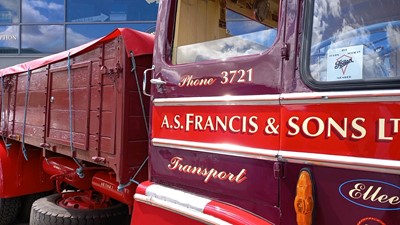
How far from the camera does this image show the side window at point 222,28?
1.92 metres

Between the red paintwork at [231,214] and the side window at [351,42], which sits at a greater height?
the side window at [351,42]

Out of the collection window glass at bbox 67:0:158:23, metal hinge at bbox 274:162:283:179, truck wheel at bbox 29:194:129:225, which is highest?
window glass at bbox 67:0:158:23

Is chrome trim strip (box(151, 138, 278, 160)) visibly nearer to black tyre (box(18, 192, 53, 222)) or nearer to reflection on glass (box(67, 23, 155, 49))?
black tyre (box(18, 192, 53, 222))

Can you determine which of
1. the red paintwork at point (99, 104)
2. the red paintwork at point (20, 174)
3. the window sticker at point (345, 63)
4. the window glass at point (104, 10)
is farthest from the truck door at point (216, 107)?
the window glass at point (104, 10)

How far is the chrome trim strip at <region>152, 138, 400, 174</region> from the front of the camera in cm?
132

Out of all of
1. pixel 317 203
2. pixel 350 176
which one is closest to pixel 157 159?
pixel 317 203

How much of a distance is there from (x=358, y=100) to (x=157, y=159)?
1193 mm

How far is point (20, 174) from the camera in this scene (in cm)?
425

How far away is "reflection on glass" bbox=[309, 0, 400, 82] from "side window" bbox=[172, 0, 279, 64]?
240 mm

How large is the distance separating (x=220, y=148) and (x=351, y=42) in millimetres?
744

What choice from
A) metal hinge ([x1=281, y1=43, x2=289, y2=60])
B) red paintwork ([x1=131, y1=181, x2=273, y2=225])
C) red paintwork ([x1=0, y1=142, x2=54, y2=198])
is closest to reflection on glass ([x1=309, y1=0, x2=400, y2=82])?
metal hinge ([x1=281, y1=43, x2=289, y2=60])

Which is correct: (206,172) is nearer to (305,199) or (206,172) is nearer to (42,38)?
(305,199)

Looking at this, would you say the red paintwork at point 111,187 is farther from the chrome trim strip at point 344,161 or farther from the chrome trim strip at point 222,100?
the chrome trim strip at point 344,161

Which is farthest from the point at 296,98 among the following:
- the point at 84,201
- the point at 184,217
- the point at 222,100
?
the point at 84,201
